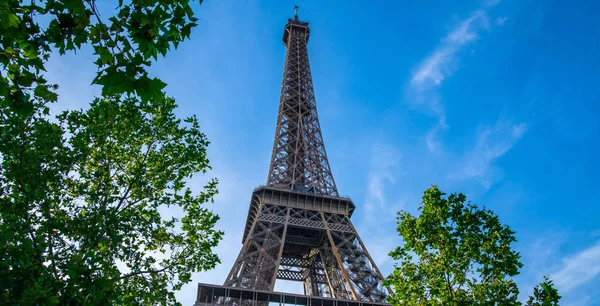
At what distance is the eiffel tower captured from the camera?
33656mm

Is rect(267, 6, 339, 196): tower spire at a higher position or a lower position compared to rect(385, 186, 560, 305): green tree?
higher

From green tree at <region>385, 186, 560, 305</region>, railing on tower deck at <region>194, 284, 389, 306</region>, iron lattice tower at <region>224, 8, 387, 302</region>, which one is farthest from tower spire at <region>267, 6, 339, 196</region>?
green tree at <region>385, 186, 560, 305</region>

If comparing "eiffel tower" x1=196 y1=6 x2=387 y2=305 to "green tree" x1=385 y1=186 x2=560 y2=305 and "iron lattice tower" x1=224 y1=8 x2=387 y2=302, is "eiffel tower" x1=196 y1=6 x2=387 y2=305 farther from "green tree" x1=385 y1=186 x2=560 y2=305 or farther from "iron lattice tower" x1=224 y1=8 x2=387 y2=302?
"green tree" x1=385 y1=186 x2=560 y2=305

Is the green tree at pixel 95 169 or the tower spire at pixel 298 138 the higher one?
the tower spire at pixel 298 138

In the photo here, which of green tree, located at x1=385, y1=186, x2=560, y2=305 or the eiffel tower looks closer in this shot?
green tree, located at x1=385, y1=186, x2=560, y2=305

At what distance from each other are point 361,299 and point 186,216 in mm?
23498

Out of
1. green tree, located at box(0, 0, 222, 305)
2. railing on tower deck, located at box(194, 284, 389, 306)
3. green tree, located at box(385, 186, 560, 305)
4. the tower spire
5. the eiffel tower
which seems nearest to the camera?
green tree, located at box(0, 0, 222, 305)

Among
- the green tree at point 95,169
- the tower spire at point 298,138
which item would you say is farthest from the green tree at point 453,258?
the tower spire at point 298,138

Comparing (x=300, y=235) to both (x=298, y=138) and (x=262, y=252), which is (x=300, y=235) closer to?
(x=262, y=252)

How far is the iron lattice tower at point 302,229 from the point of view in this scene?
116 ft

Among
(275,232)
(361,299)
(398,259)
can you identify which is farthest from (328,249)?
(398,259)

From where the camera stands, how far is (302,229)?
4216cm

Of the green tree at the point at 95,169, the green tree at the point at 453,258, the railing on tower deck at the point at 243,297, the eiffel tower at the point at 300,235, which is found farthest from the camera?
the eiffel tower at the point at 300,235

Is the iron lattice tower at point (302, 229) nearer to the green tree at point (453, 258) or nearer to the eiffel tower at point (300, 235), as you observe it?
the eiffel tower at point (300, 235)
